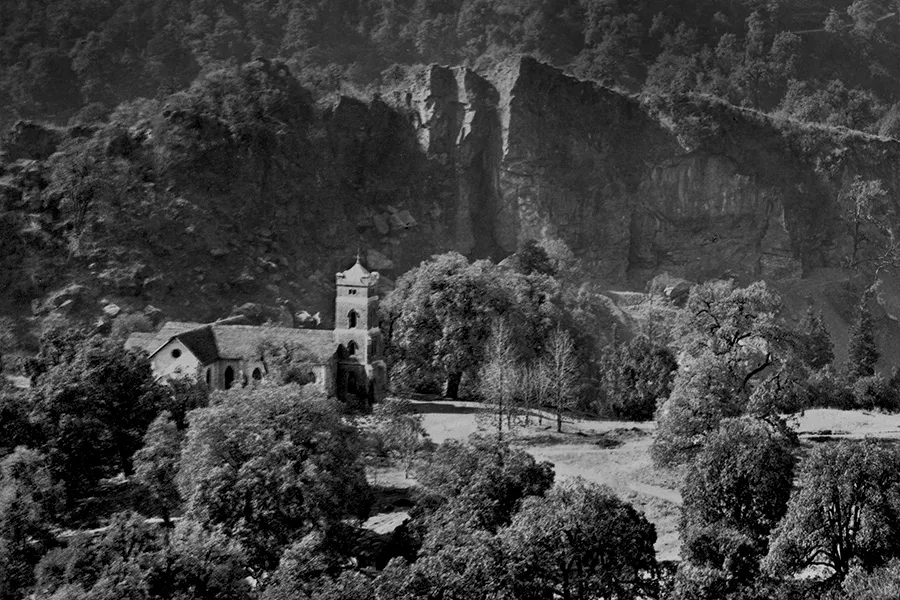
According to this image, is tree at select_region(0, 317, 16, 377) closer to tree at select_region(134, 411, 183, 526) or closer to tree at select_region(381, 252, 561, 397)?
tree at select_region(381, 252, 561, 397)

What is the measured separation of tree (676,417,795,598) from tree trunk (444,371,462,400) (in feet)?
63.7

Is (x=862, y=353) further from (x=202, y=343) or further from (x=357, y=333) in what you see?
(x=202, y=343)

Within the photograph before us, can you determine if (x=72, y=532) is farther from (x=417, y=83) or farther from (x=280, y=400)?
(x=417, y=83)

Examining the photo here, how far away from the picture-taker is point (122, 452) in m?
37.7

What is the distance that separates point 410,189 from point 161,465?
41632 mm

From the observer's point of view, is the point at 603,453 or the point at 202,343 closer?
the point at 603,453

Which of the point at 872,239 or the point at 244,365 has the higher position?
the point at 872,239

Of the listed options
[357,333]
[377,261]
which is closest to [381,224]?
[377,261]

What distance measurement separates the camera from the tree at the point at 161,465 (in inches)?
A: 1303

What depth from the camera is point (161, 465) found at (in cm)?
3325

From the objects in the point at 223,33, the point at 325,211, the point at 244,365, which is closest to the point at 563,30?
the point at 223,33

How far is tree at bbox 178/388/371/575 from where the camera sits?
94.4 ft

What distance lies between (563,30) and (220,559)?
74.2 meters

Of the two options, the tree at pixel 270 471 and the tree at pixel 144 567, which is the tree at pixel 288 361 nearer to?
the tree at pixel 270 471
